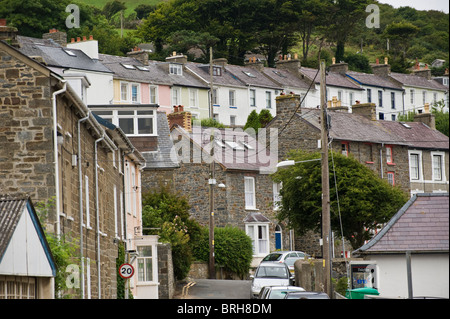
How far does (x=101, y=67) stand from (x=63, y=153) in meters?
45.2

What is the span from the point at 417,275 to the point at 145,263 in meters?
19.8

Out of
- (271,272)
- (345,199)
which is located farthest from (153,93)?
(271,272)

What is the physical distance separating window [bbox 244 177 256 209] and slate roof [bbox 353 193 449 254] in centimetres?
2786

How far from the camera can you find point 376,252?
80.3 ft

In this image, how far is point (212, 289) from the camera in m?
39.9

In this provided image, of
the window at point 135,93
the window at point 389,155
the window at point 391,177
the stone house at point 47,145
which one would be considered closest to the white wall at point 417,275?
the stone house at point 47,145

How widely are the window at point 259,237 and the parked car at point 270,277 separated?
1563 cm

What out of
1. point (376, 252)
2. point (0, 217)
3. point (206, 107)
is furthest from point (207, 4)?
point (0, 217)

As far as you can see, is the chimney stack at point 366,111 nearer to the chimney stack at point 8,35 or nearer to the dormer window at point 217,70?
the dormer window at point 217,70

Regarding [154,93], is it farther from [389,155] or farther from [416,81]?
[416,81]

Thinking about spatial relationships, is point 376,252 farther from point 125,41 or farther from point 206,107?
point 125,41

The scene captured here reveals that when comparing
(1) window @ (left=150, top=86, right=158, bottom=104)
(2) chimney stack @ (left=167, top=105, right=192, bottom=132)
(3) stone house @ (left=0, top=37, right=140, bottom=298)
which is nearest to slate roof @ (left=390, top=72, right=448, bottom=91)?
(1) window @ (left=150, top=86, right=158, bottom=104)

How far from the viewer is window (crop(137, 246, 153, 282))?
36062 millimetres

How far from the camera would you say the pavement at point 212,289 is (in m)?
37.0
